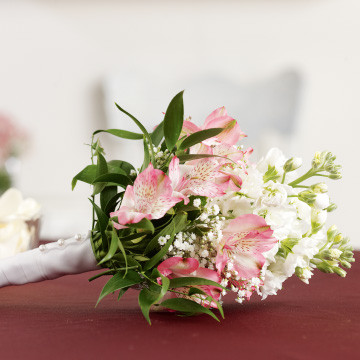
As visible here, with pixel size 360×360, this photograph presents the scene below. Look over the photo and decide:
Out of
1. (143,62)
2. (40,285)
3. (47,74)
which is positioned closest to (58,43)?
(47,74)

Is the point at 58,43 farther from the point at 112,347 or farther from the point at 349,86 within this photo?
the point at 112,347

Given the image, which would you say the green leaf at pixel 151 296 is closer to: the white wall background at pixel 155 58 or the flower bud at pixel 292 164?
the flower bud at pixel 292 164

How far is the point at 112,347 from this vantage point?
522 millimetres

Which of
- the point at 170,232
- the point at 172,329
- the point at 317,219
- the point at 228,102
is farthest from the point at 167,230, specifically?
the point at 228,102

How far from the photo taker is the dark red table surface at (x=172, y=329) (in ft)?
1.70

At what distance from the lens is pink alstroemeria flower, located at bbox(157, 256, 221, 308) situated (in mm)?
622

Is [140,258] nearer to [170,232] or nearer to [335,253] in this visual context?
[170,232]

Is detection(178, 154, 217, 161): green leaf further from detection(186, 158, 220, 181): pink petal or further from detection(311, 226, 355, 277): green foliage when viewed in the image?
detection(311, 226, 355, 277): green foliage

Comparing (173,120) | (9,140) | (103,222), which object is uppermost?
(173,120)

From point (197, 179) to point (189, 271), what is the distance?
0.35 ft

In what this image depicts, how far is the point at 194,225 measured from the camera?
0.66 m

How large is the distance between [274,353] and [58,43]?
2618 millimetres

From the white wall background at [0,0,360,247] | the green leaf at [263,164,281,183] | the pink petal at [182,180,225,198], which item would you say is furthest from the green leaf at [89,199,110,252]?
the white wall background at [0,0,360,247]

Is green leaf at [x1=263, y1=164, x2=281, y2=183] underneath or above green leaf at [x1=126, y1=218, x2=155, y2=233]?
above
